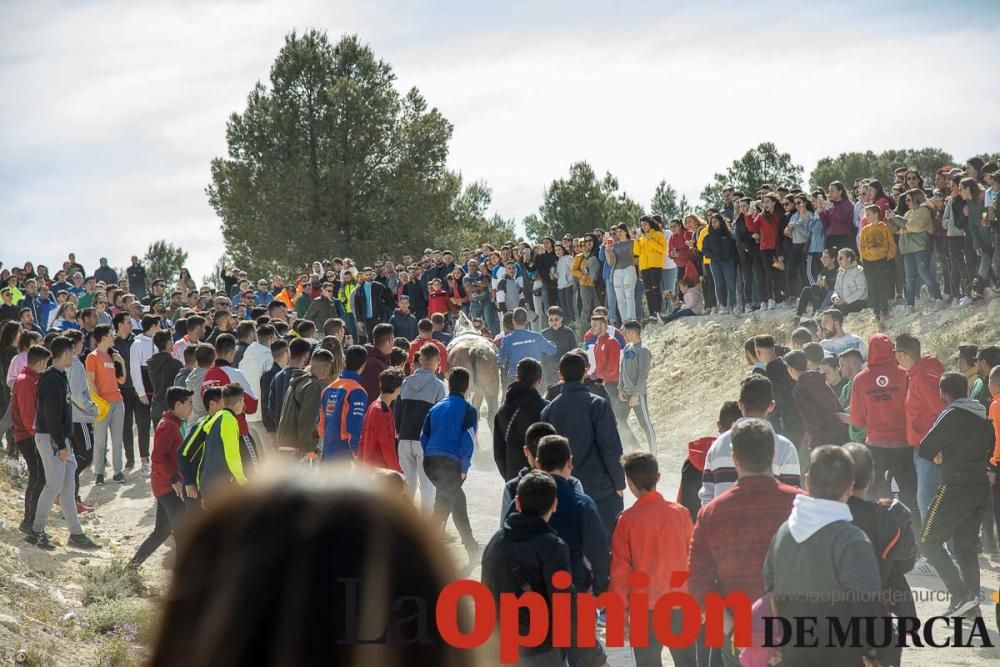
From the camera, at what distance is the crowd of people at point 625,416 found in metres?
5.57

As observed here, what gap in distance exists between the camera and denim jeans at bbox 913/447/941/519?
9562mm

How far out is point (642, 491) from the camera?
6.50 meters

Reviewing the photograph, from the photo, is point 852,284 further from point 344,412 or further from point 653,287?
point 344,412

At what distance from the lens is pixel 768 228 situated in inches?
755

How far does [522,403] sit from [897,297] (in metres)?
11.1

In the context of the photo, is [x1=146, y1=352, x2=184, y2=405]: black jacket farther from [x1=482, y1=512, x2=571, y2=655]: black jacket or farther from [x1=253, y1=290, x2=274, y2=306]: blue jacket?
[x1=253, y1=290, x2=274, y2=306]: blue jacket

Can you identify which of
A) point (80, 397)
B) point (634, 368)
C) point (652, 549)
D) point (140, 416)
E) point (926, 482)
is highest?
point (634, 368)

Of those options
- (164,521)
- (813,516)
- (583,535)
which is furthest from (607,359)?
(813,516)

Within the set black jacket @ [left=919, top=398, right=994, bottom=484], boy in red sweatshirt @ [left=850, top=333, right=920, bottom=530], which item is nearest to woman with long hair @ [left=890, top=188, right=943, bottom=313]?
boy in red sweatshirt @ [left=850, top=333, right=920, bottom=530]

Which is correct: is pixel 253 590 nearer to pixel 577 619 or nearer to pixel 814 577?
pixel 814 577

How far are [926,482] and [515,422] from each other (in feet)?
12.4

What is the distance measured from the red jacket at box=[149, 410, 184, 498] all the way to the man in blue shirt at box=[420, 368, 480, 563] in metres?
2.27

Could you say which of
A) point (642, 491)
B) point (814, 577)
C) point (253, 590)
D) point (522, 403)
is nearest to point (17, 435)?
point (522, 403)

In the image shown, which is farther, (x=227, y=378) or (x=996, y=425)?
(x=227, y=378)
